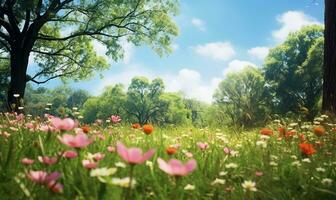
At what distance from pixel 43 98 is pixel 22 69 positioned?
432 ft

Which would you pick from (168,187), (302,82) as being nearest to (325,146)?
(168,187)

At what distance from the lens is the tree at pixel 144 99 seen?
237ft

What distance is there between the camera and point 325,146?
16.0ft

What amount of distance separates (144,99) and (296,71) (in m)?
34.7

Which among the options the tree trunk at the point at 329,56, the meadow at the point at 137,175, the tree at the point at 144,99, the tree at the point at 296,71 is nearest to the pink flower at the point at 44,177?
the meadow at the point at 137,175

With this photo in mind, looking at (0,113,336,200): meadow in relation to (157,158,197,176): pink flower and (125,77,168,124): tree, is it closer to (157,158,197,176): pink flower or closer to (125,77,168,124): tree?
(157,158,197,176): pink flower

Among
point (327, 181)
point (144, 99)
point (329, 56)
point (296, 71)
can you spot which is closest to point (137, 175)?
point (327, 181)

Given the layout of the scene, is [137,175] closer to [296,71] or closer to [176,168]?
[176,168]

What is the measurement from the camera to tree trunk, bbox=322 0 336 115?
36.3ft

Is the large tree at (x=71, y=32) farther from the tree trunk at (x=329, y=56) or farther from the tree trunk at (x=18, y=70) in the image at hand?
the tree trunk at (x=329, y=56)

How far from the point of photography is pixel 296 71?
43938 millimetres

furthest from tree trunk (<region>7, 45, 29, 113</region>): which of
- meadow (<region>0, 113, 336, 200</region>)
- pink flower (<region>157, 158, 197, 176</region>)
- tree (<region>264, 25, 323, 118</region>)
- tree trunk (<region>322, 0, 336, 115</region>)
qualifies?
tree (<region>264, 25, 323, 118</region>)

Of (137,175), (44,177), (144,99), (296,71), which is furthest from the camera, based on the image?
(144,99)

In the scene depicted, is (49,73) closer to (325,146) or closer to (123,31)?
(123,31)
